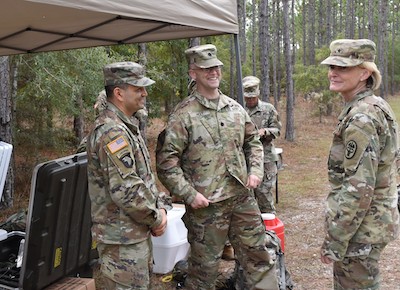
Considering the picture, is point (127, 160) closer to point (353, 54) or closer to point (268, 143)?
point (353, 54)

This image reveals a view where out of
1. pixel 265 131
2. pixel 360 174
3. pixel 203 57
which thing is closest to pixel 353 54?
pixel 360 174

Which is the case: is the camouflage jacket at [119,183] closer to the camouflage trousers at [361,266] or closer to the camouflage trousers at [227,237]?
the camouflage trousers at [227,237]

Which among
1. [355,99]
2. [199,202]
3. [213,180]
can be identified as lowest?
[199,202]

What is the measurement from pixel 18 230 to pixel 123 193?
68.7 inches

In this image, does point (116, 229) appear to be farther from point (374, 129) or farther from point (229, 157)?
point (374, 129)

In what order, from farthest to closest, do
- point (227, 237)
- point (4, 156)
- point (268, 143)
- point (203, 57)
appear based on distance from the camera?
1. point (268, 143)
2. point (227, 237)
3. point (203, 57)
4. point (4, 156)

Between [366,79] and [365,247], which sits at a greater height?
[366,79]

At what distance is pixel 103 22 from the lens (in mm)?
3600

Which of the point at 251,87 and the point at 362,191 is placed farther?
the point at 251,87

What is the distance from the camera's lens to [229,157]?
11.0 feet

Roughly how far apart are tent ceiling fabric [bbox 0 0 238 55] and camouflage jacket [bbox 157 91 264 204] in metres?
0.62

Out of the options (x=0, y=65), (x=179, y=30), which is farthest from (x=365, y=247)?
(x=0, y=65)

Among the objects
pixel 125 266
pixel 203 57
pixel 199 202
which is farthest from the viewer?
pixel 203 57

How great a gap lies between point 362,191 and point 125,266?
1399 mm
